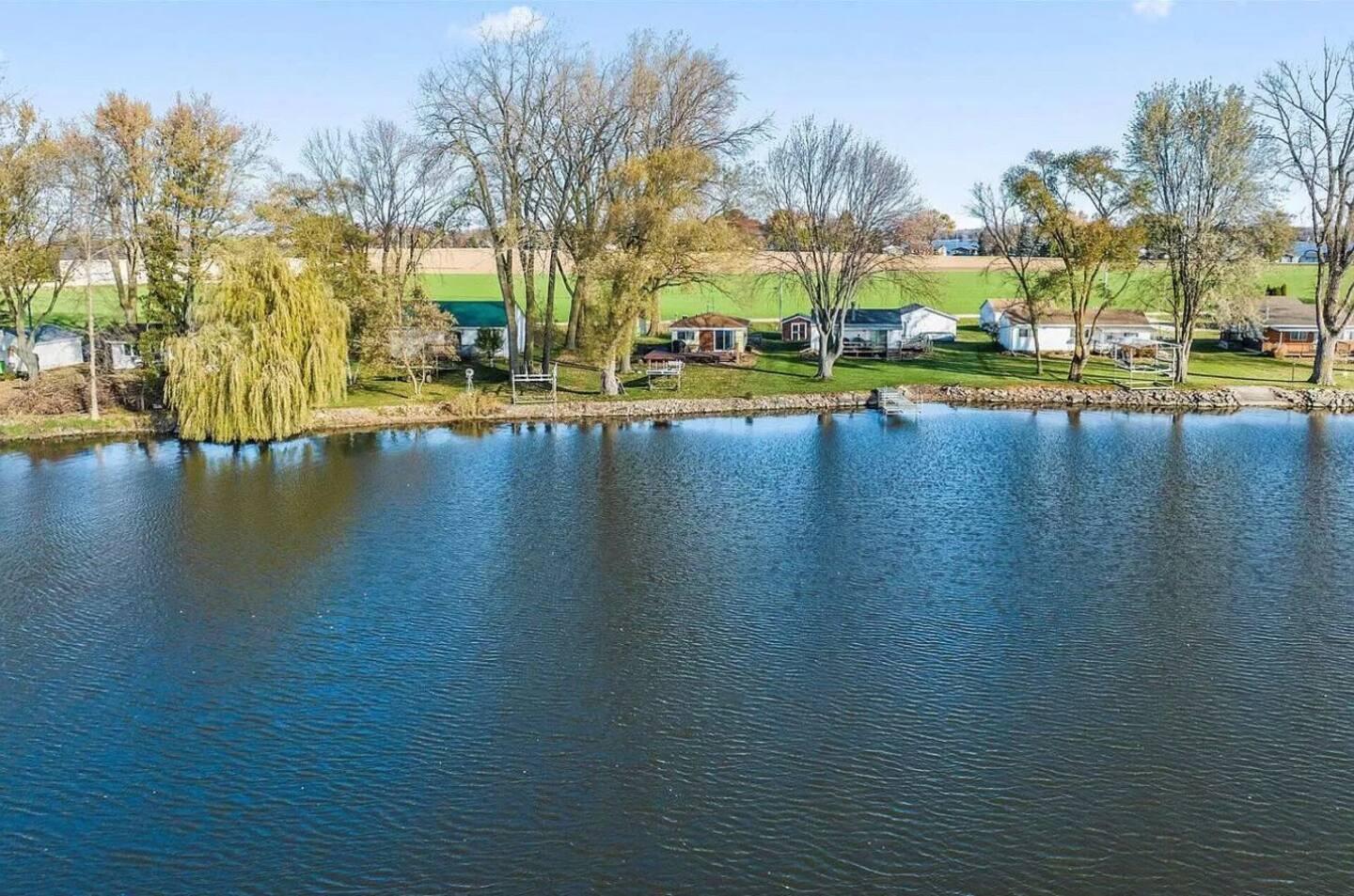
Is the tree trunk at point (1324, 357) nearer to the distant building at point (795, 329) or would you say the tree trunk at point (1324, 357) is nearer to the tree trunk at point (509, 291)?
the distant building at point (795, 329)

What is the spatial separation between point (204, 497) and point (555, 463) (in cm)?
1070

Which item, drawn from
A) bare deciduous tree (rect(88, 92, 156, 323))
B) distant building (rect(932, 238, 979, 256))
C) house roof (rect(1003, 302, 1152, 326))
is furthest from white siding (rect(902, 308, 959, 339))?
distant building (rect(932, 238, 979, 256))

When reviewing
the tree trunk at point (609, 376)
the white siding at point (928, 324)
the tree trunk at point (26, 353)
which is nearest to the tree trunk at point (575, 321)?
the tree trunk at point (609, 376)

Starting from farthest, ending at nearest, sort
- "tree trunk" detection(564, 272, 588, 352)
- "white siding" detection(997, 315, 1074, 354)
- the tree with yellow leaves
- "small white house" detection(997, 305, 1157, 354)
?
"white siding" detection(997, 315, 1074, 354)
"small white house" detection(997, 305, 1157, 354)
"tree trunk" detection(564, 272, 588, 352)
the tree with yellow leaves

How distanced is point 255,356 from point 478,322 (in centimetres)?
1956

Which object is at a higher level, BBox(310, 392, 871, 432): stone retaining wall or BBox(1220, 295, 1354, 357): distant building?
BBox(1220, 295, 1354, 357): distant building

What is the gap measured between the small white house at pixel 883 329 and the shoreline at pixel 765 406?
30.6 ft

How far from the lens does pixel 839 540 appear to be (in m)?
24.5

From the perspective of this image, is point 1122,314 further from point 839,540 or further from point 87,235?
point 87,235

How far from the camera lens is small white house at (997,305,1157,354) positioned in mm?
58531

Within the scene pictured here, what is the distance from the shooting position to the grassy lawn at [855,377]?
47.5 meters

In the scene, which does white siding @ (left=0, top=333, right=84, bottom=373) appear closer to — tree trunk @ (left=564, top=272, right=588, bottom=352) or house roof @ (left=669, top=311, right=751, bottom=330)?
tree trunk @ (left=564, top=272, right=588, bottom=352)

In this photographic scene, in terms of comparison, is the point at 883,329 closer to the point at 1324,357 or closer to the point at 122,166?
the point at 1324,357

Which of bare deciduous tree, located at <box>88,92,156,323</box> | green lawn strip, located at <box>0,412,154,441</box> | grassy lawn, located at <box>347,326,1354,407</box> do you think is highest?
bare deciduous tree, located at <box>88,92,156,323</box>
